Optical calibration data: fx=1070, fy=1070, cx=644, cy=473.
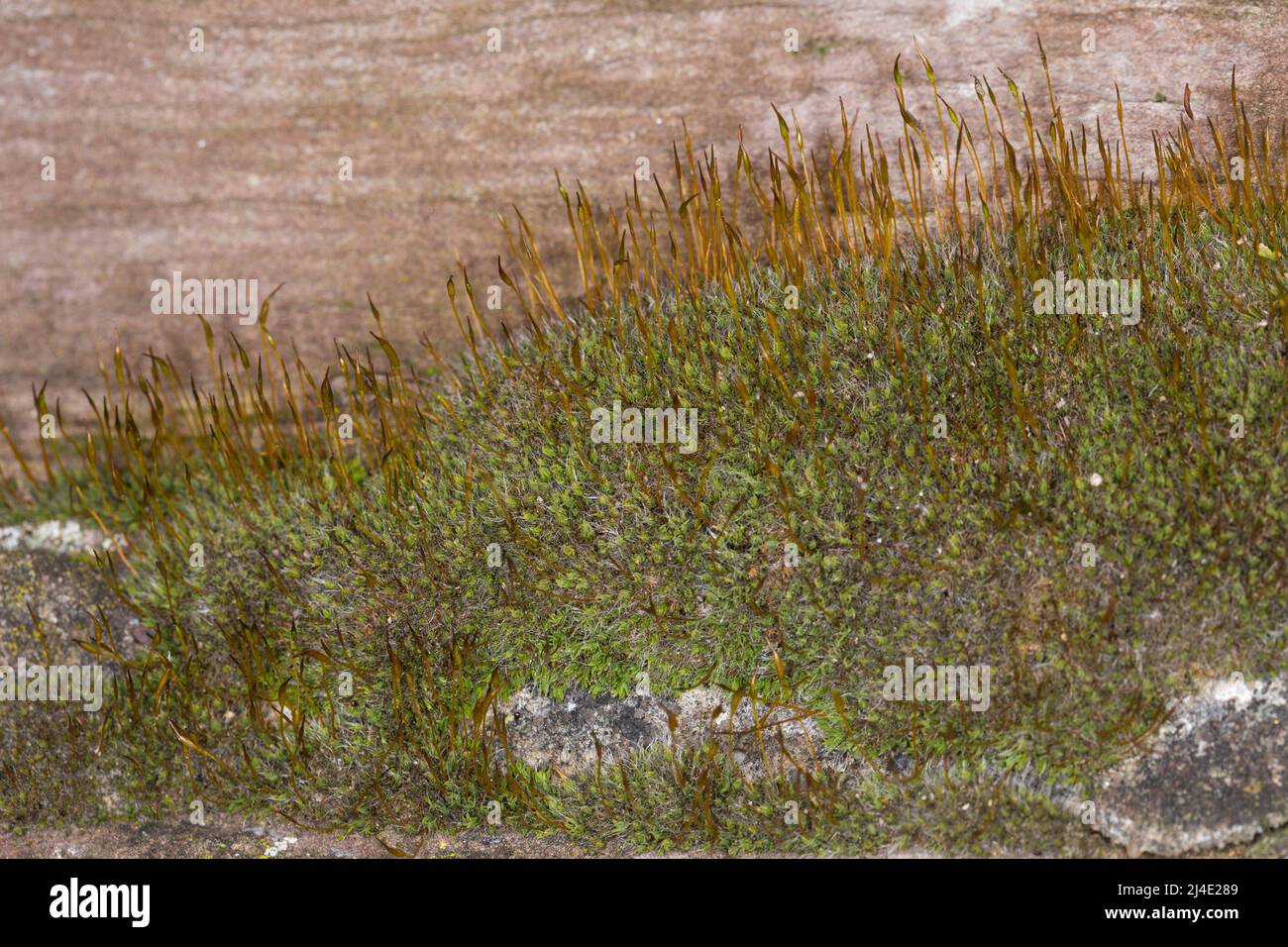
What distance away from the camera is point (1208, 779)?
317cm

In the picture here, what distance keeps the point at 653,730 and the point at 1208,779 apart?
1.69m

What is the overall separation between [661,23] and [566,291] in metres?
1.19

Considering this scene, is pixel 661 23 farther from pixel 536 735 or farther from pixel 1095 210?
pixel 536 735

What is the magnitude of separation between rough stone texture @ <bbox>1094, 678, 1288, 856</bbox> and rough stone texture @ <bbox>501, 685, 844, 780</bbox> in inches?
34.1

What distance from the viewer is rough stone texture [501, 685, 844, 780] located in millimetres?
3451

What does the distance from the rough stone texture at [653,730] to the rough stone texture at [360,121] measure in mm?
1667

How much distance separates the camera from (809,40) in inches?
171

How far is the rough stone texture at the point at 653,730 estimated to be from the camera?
11.3ft

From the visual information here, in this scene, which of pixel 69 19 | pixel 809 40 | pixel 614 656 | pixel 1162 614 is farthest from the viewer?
pixel 69 19

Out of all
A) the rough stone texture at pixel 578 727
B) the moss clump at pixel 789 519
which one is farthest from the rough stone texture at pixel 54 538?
the rough stone texture at pixel 578 727

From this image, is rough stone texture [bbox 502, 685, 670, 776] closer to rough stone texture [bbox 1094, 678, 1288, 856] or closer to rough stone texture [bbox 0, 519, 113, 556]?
rough stone texture [bbox 1094, 678, 1288, 856]

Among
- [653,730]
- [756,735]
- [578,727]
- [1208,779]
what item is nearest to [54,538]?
[578,727]

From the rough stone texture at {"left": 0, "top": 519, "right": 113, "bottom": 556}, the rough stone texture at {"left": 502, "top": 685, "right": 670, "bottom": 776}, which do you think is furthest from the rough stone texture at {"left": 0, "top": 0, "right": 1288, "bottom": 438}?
the rough stone texture at {"left": 502, "top": 685, "right": 670, "bottom": 776}

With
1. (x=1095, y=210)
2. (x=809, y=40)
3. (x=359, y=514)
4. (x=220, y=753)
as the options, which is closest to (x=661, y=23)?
(x=809, y=40)
